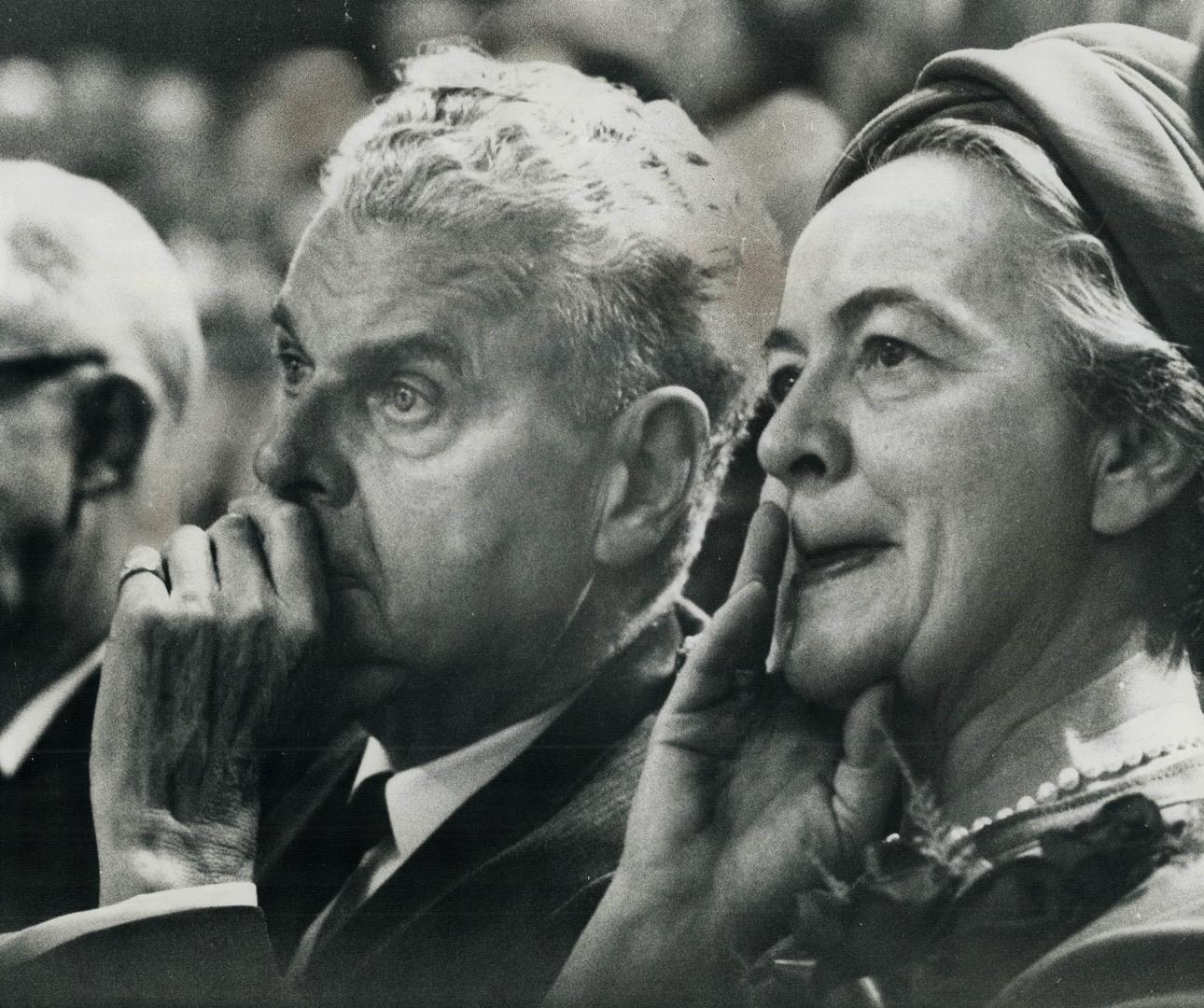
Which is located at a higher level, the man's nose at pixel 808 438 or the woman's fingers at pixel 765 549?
the man's nose at pixel 808 438

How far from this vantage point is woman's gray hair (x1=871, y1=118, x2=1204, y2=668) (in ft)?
11.8

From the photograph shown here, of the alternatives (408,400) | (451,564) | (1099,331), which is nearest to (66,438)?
(408,400)

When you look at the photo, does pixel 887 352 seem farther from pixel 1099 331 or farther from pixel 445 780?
pixel 445 780

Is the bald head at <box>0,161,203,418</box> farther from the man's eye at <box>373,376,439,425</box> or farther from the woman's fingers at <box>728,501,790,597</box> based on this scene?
the woman's fingers at <box>728,501,790,597</box>

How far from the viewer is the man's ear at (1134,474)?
142 inches

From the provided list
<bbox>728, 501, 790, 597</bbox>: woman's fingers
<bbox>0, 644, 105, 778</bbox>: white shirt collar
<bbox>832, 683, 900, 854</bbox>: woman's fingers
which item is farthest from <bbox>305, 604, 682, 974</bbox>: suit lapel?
<bbox>0, 644, 105, 778</bbox>: white shirt collar

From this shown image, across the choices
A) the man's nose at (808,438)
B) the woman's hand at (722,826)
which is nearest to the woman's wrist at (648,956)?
the woman's hand at (722,826)

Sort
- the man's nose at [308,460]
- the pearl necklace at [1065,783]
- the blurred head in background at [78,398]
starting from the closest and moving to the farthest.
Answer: the pearl necklace at [1065,783] → the man's nose at [308,460] → the blurred head in background at [78,398]

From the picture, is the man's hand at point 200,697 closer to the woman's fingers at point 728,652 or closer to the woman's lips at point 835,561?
the woman's fingers at point 728,652

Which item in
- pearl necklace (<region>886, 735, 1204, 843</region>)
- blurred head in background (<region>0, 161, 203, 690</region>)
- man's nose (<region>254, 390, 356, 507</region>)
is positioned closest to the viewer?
pearl necklace (<region>886, 735, 1204, 843</region>)

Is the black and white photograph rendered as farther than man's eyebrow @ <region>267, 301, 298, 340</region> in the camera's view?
No

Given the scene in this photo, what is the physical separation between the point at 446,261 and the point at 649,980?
1.56m

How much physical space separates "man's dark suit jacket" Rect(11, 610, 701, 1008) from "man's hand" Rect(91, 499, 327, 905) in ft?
0.57

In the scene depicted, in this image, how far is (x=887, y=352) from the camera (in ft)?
11.8
